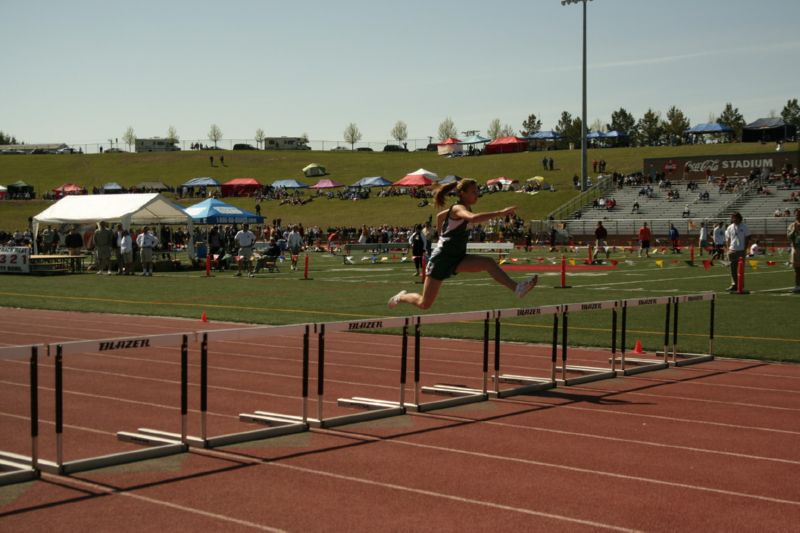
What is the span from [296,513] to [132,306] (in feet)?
59.5

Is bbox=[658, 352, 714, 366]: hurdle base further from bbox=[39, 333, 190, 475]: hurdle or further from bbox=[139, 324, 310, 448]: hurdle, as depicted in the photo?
bbox=[39, 333, 190, 475]: hurdle

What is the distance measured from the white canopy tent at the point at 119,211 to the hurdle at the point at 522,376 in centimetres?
2934

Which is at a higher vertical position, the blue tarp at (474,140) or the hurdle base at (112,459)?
the blue tarp at (474,140)

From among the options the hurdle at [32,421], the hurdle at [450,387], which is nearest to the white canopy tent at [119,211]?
the hurdle at [450,387]

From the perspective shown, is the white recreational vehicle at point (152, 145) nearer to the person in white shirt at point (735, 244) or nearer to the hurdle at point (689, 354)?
the person in white shirt at point (735, 244)

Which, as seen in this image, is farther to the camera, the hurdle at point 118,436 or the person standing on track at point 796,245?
the person standing on track at point 796,245

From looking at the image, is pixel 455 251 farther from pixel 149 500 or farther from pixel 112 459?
pixel 149 500

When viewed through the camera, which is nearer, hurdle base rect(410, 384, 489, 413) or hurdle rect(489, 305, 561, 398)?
hurdle base rect(410, 384, 489, 413)

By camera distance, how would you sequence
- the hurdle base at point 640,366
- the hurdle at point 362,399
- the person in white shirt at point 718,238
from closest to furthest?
the hurdle at point 362,399 < the hurdle base at point 640,366 < the person in white shirt at point 718,238

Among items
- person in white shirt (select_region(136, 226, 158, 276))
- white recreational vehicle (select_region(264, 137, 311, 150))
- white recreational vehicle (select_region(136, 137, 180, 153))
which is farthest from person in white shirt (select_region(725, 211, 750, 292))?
white recreational vehicle (select_region(136, 137, 180, 153))

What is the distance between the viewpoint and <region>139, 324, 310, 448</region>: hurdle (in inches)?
340

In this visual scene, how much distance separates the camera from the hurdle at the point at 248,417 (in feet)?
28.3

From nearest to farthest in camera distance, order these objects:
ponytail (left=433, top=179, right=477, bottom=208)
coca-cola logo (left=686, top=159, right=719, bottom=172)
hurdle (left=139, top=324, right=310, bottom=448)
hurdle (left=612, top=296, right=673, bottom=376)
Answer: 1. hurdle (left=139, top=324, right=310, bottom=448)
2. ponytail (left=433, top=179, right=477, bottom=208)
3. hurdle (left=612, top=296, right=673, bottom=376)
4. coca-cola logo (left=686, top=159, right=719, bottom=172)

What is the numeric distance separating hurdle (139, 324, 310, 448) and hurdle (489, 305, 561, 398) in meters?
2.54
